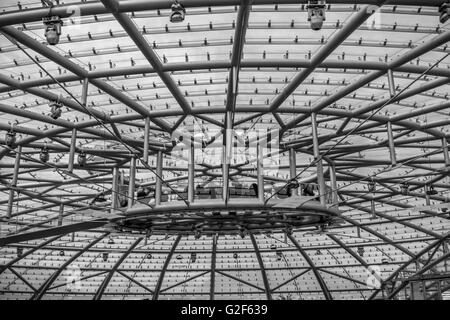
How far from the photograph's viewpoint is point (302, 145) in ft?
126

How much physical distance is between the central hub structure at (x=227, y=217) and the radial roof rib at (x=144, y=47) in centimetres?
726

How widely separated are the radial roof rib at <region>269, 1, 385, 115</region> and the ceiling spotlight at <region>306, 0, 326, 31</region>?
3471mm

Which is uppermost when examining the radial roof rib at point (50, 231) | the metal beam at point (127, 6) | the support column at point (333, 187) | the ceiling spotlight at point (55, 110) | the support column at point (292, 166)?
the metal beam at point (127, 6)

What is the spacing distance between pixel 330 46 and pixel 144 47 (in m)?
8.93

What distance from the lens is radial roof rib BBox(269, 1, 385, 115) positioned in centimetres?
1938

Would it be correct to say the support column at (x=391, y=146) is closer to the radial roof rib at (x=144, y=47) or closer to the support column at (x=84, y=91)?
the radial roof rib at (x=144, y=47)

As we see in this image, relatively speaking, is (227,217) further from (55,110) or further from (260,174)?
(55,110)

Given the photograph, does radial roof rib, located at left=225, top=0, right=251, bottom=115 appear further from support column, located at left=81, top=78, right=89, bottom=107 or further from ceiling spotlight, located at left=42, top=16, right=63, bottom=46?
support column, located at left=81, top=78, right=89, bottom=107

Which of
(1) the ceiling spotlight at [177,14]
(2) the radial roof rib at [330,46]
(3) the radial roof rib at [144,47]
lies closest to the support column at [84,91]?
(3) the radial roof rib at [144,47]

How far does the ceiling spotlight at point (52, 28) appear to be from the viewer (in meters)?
16.7

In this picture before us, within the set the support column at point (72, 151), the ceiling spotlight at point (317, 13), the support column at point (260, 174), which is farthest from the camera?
the support column at point (260, 174)
